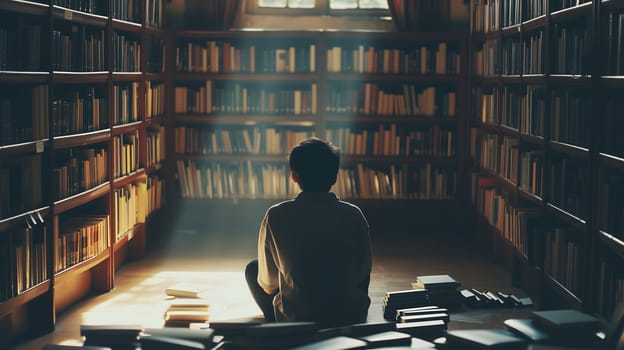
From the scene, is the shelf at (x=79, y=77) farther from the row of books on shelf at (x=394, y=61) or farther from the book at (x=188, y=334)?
the row of books on shelf at (x=394, y=61)

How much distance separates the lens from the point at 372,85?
25.4 ft

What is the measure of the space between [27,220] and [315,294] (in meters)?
1.52

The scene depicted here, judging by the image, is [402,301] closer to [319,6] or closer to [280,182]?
[280,182]

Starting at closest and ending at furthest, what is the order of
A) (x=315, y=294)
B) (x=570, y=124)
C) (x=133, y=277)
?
(x=315, y=294) → (x=570, y=124) → (x=133, y=277)

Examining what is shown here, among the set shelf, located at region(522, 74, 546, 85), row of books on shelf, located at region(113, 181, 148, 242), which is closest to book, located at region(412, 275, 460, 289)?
shelf, located at region(522, 74, 546, 85)

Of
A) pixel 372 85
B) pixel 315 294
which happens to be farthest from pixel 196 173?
pixel 315 294

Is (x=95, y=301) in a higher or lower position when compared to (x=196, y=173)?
lower

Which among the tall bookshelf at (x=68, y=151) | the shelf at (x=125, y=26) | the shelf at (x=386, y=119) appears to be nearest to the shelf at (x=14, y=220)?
the tall bookshelf at (x=68, y=151)

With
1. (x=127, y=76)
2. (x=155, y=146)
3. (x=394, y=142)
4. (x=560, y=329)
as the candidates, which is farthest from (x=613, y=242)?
(x=155, y=146)

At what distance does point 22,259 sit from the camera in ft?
13.6

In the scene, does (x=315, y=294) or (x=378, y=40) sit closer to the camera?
(x=315, y=294)

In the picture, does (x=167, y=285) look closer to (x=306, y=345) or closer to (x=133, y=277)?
(x=133, y=277)

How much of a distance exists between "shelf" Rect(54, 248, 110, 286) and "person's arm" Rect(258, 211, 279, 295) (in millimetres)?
1387

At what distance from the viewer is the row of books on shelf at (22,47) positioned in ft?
13.3
